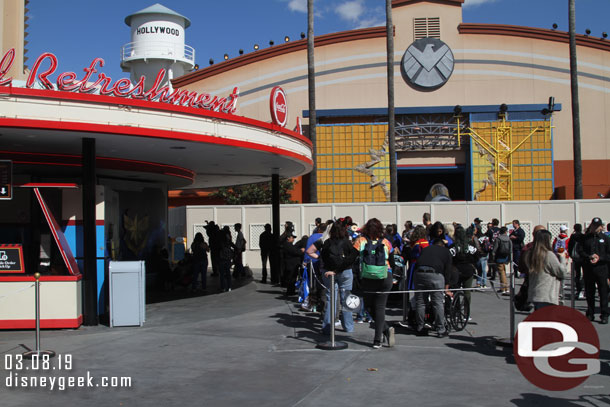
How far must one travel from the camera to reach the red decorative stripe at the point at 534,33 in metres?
35.8

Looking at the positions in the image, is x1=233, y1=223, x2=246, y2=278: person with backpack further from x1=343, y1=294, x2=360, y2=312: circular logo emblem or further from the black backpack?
x1=343, y1=294, x2=360, y2=312: circular logo emblem

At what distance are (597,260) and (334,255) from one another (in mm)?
5153

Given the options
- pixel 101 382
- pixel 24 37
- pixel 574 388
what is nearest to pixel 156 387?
pixel 101 382

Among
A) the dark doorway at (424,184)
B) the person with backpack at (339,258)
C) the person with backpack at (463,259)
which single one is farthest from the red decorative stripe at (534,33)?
the person with backpack at (339,258)

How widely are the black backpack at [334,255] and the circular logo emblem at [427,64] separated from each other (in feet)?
91.1

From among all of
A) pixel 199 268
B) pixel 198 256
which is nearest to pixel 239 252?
pixel 199 268

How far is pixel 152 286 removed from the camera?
18.5 meters

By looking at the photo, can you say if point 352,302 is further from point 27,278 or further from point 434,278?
point 27,278

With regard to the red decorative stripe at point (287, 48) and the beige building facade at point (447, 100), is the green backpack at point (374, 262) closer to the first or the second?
the beige building facade at point (447, 100)

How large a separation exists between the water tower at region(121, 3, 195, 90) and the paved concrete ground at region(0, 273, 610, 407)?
28.0 meters

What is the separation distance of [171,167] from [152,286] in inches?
157

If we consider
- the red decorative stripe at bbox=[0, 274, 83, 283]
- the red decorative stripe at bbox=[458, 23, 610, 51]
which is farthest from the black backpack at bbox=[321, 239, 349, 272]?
the red decorative stripe at bbox=[458, 23, 610, 51]
